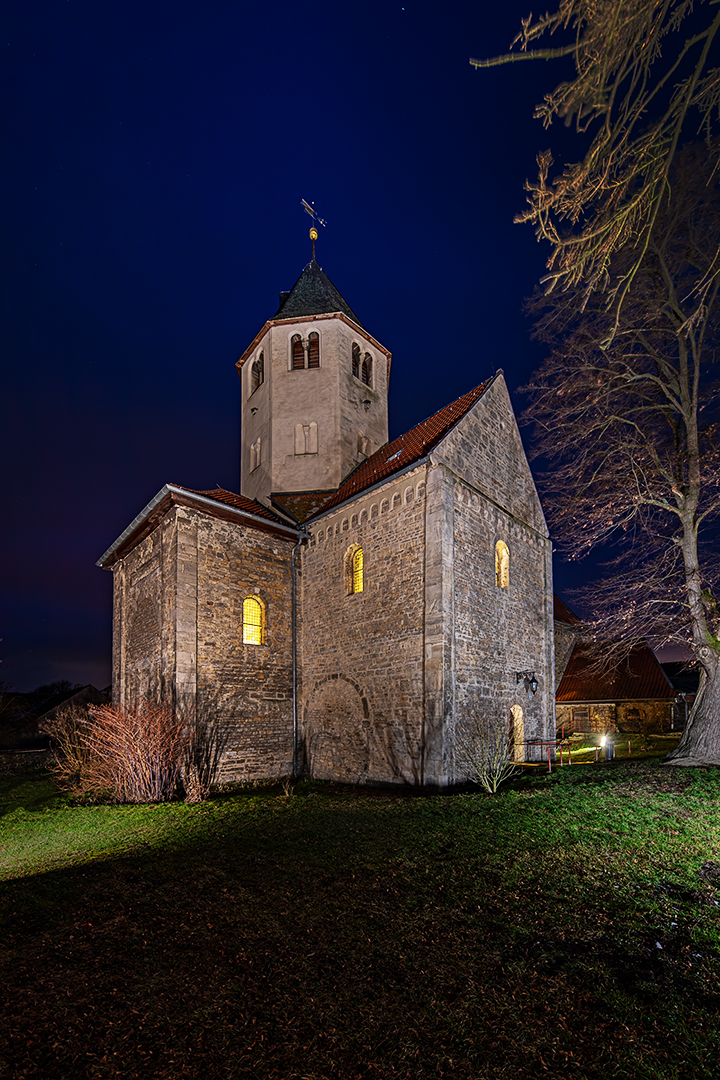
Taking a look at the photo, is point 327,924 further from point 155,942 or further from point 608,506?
point 608,506

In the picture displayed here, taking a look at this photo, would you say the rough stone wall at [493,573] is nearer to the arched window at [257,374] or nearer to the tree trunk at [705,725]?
the tree trunk at [705,725]

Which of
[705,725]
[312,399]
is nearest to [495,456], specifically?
[312,399]

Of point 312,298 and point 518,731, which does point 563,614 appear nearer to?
point 518,731

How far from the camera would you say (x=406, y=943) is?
410cm

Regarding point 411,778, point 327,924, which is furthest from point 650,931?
point 411,778

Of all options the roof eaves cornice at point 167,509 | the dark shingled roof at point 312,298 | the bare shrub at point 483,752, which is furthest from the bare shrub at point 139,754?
the dark shingled roof at point 312,298

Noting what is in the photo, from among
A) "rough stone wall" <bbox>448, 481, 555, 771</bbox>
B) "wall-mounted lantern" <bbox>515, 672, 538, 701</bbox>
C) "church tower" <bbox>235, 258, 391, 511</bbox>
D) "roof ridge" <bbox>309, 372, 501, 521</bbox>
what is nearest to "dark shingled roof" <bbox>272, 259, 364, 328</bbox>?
"church tower" <bbox>235, 258, 391, 511</bbox>

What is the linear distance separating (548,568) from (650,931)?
1369cm

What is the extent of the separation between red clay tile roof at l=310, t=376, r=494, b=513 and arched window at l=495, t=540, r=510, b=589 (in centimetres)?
354

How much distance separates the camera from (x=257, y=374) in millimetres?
22266

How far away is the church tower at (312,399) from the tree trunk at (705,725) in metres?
12.5

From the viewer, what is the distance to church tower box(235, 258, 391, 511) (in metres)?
20.0

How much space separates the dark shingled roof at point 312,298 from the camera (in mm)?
21359

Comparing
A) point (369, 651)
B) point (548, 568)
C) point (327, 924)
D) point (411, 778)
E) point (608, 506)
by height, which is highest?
point (608, 506)
